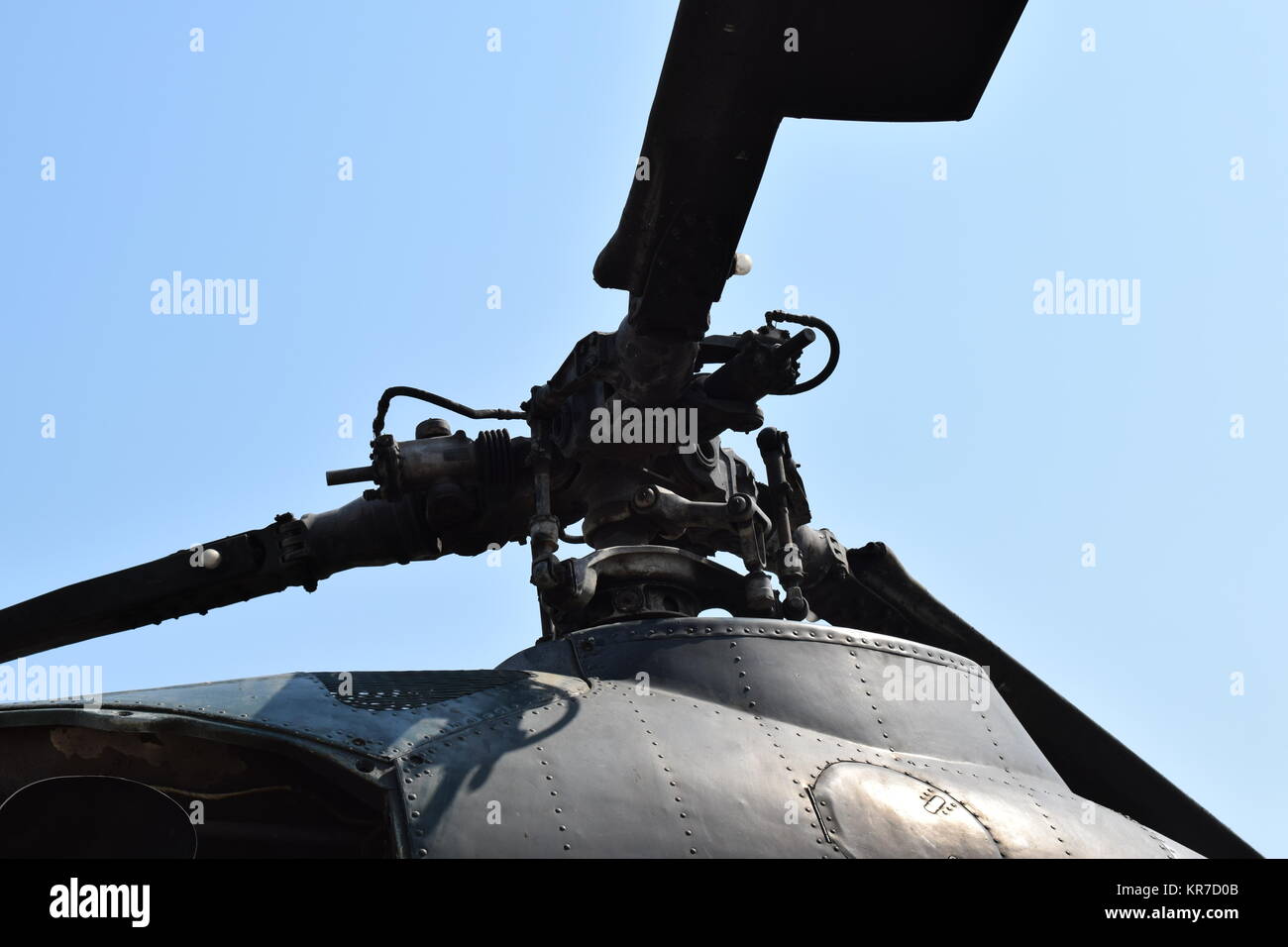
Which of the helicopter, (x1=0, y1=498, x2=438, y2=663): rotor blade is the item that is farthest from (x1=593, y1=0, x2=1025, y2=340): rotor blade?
(x1=0, y1=498, x2=438, y2=663): rotor blade

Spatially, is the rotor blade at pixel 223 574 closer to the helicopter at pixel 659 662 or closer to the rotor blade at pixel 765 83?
the helicopter at pixel 659 662

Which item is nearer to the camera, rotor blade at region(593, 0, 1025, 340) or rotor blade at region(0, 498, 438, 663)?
rotor blade at region(593, 0, 1025, 340)

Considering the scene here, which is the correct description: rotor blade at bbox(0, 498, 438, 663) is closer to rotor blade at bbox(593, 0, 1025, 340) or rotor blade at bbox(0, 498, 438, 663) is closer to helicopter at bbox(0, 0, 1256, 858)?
helicopter at bbox(0, 0, 1256, 858)

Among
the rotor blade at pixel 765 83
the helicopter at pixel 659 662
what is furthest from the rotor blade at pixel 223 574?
the rotor blade at pixel 765 83

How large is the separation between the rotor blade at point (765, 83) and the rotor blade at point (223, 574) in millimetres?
1732

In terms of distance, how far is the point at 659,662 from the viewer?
469 cm

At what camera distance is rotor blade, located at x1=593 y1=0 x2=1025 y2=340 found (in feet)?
13.0
